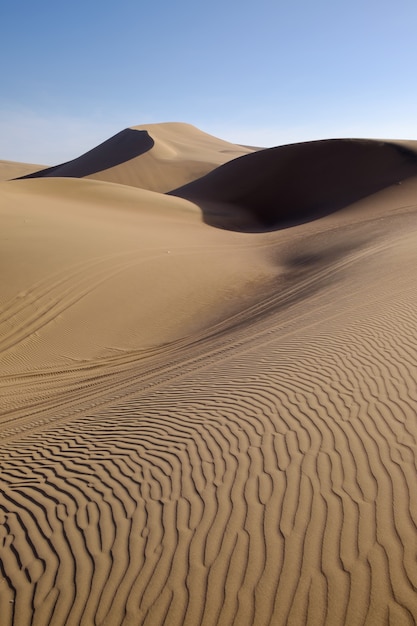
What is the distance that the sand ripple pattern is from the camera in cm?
324

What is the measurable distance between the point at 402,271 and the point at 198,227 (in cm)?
1206

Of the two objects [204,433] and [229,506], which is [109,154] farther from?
[229,506]

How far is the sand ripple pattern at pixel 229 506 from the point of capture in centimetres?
324

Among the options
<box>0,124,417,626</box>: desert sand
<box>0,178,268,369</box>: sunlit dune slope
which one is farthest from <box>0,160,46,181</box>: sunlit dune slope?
<box>0,124,417,626</box>: desert sand

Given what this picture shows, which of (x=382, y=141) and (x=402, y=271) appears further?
(x=382, y=141)

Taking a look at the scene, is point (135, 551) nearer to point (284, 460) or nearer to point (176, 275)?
point (284, 460)

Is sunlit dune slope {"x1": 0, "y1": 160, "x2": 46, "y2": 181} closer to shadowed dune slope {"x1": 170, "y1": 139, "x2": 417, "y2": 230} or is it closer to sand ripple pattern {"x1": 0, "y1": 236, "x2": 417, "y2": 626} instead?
shadowed dune slope {"x1": 170, "y1": 139, "x2": 417, "y2": 230}

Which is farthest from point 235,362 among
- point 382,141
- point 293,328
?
point 382,141

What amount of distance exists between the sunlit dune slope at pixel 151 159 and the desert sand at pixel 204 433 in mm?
30638

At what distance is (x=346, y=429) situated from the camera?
4.91 meters

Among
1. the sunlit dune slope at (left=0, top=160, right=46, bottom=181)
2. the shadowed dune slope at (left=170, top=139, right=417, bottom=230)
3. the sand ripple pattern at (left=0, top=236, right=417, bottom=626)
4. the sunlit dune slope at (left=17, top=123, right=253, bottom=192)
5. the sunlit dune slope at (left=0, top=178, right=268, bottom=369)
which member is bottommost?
the sand ripple pattern at (left=0, top=236, right=417, bottom=626)

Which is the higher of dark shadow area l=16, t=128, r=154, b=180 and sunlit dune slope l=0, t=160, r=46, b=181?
sunlit dune slope l=0, t=160, r=46, b=181

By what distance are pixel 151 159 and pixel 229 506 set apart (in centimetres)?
4876

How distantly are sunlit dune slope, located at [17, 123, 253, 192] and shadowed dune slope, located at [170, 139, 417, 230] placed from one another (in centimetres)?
1076
